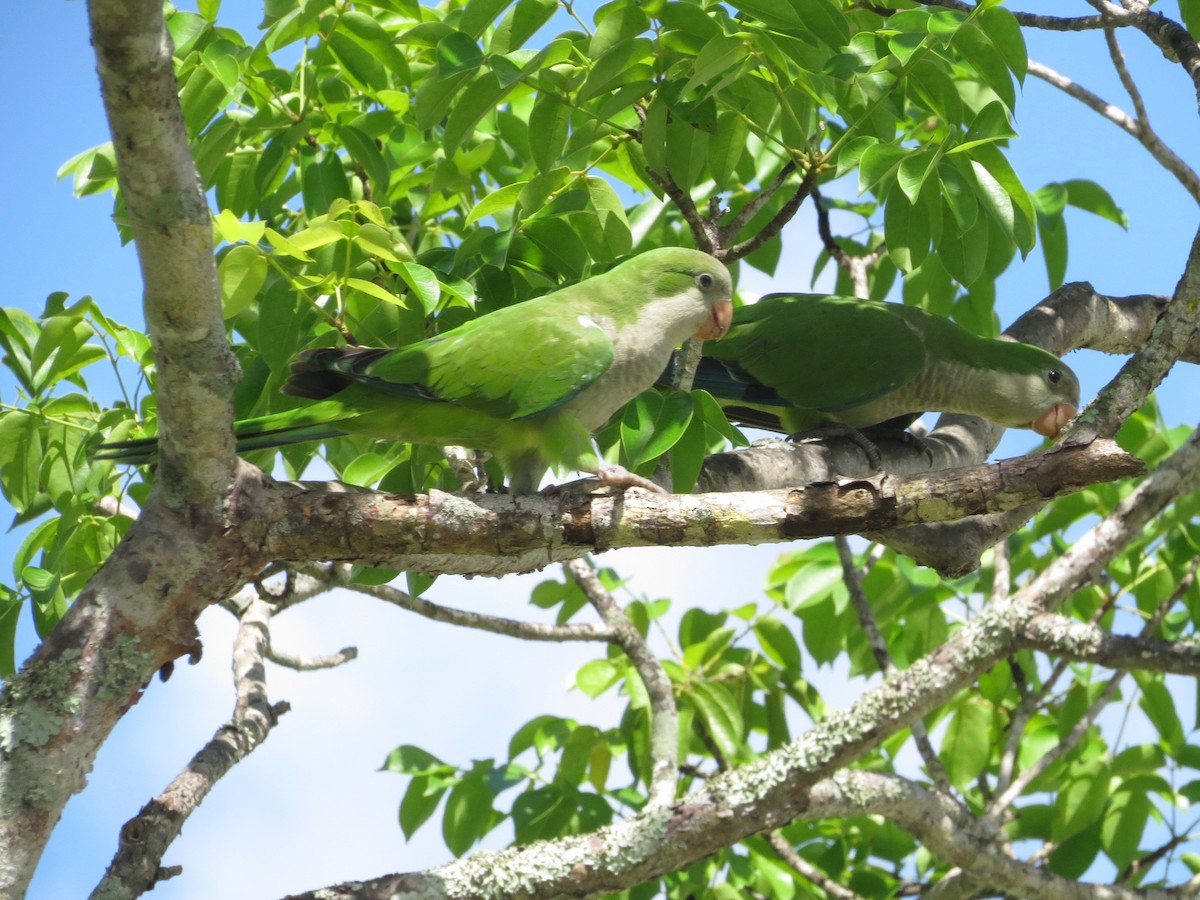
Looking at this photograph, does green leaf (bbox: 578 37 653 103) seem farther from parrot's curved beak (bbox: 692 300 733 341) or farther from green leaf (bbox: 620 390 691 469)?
parrot's curved beak (bbox: 692 300 733 341)

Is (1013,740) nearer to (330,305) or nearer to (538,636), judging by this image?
(538,636)

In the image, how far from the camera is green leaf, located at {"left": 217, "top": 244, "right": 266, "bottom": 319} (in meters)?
2.54

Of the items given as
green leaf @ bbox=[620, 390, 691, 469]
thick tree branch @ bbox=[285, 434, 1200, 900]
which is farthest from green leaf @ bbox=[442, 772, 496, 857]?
green leaf @ bbox=[620, 390, 691, 469]

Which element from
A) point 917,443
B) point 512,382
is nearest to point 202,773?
point 512,382

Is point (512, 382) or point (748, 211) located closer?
point (512, 382)

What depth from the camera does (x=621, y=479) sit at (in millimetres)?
2742

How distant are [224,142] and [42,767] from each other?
5.55 ft

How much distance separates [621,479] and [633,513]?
29 centimetres

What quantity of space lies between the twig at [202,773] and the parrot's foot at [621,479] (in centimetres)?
141

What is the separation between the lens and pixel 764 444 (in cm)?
349

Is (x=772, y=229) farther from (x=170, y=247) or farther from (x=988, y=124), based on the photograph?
(x=170, y=247)

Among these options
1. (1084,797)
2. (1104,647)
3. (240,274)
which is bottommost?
(1084,797)

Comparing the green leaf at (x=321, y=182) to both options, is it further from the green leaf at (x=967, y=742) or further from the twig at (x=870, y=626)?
the green leaf at (x=967, y=742)

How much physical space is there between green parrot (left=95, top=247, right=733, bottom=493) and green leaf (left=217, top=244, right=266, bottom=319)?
8.8 inches
